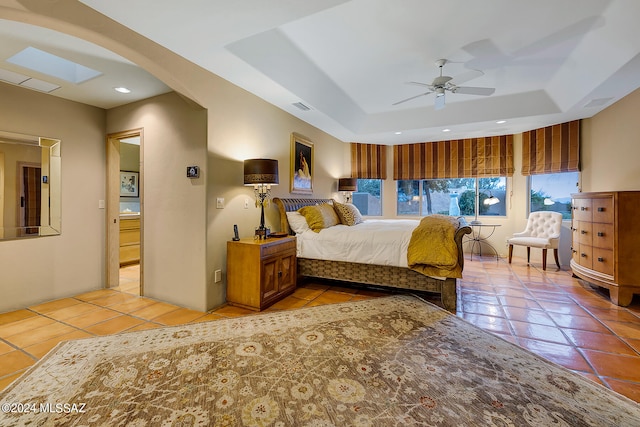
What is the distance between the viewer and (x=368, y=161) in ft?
22.0

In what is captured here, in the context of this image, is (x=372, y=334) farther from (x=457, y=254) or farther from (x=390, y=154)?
(x=390, y=154)

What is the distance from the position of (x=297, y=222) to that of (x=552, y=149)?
4973 mm

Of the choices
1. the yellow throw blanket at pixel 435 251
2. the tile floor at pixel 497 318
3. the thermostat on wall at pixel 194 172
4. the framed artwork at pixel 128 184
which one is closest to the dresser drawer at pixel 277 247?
the tile floor at pixel 497 318

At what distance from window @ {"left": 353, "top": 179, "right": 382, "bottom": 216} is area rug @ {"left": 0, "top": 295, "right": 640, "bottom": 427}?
4.67m

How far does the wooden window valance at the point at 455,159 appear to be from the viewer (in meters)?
5.83

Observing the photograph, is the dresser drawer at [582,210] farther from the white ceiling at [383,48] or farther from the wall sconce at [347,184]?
the wall sconce at [347,184]

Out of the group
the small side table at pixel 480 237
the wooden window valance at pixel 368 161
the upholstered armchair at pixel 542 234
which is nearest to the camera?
the upholstered armchair at pixel 542 234

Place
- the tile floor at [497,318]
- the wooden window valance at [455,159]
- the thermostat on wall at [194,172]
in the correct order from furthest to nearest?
1. the wooden window valance at [455,159]
2. the thermostat on wall at [194,172]
3. the tile floor at [497,318]

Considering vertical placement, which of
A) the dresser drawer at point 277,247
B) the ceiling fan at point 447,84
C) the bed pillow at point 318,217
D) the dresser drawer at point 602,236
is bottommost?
the dresser drawer at point 277,247

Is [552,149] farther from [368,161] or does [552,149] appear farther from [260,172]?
[260,172]

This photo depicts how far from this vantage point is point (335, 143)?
6.14 meters

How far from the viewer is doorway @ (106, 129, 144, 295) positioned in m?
3.49

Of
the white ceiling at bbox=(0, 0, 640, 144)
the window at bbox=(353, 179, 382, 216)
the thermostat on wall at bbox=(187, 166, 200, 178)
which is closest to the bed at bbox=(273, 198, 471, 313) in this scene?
the thermostat on wall at bbox=(187, 166, 200, 178)

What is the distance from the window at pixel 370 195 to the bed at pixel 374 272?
3.19m
